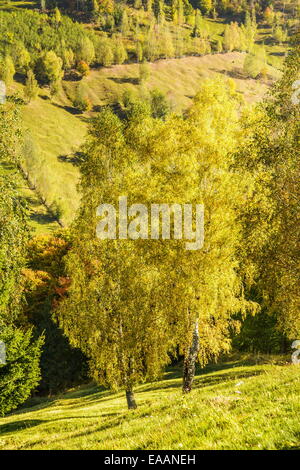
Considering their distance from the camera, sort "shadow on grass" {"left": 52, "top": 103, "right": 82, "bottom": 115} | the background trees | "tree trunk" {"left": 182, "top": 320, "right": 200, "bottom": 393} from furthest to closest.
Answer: "shadow on grass" {"left": 52, "top": 103, "right": 82, "bottom": 115}, "tree trunk" {"left": 182, "top": 320, "right": 200, "bottom": 393}, the background trees

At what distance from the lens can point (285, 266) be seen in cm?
1641

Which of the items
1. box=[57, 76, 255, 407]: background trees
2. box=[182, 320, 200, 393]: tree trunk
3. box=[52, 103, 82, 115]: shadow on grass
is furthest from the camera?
box=[52, 103, 82, 115]: shadow on grass

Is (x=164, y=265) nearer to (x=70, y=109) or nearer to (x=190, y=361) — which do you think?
(x=190, y=361)

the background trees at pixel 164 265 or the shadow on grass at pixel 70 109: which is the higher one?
the background trees at pixel 164 265

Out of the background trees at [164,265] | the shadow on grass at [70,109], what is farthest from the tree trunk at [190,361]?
the shadow on grass at [70,109]

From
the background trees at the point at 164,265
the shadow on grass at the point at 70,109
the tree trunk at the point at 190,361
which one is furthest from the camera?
the shadow on grass at the point at 70,109

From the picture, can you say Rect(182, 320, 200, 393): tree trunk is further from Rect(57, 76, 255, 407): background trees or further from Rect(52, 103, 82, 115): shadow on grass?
Rect(52, 103, 82, 115): shadow on grass

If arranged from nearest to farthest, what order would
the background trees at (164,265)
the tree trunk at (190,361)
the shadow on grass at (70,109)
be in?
1. the background trees at (164,265)
2. the tree trunk at (190,361)
3. the shadow on grass at (70,109)

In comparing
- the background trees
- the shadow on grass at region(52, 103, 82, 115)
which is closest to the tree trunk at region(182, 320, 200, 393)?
the background trees

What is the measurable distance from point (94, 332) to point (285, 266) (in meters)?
11.4

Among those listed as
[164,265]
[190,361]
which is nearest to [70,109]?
[164,265]

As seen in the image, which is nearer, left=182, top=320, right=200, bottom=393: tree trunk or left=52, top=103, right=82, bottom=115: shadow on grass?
left=182, top=320, right=200, bottom=393: tree trunk

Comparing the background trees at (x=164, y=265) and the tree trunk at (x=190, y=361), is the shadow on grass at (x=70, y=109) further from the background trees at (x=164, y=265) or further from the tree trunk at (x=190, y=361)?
the tree trunk at (x=190, y=361)
